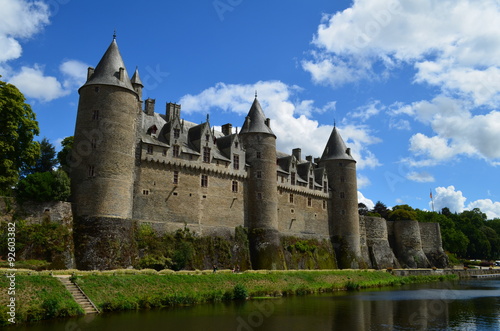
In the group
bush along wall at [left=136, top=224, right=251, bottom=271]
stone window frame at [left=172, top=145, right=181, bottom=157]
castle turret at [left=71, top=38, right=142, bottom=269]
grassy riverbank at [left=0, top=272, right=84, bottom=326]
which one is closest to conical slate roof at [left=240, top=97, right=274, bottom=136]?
stone window frame at [left=172, top=145, right=181, bottom=157]

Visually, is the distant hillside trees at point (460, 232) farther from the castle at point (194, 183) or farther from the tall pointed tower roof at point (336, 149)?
the tall pointed tower roof at point (336, 149)

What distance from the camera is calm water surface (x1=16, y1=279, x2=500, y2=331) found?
20.4 meters

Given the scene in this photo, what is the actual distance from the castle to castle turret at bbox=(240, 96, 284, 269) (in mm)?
105

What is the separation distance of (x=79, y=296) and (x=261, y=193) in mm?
24194

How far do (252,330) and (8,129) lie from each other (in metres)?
23.5

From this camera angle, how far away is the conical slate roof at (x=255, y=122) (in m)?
47.4

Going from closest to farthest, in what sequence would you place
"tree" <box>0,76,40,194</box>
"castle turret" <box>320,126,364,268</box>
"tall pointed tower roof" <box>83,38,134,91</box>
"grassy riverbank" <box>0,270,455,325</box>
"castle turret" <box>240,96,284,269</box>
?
"grassy riverbank" <box>0,270,455,325</box>, "tree" <box>0,76,40,194</box>, "tall pointed tower roof" <box>83,38,134,91</box>, "castle turret" <box>240,96,284,269</box>, "castle turret" <box>320,126,364,268</box>

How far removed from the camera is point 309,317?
23.6 metres

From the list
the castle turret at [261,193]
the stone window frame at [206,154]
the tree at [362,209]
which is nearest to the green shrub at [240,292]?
the castle turret at [261,193]

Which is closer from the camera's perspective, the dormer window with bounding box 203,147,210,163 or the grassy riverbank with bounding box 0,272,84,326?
the grassy riverbank with bounding box 0,272,84,326

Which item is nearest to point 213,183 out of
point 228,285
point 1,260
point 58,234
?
point 228,285

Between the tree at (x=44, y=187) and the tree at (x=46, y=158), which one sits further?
the tree at (x=46, y=158)

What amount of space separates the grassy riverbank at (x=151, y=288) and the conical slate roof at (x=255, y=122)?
15976mm

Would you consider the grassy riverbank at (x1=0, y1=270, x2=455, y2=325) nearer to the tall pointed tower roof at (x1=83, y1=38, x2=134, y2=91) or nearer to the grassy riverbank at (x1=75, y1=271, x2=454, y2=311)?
the grassy riverbank at (x1=75, y1=271, x2=454, y2=311)
